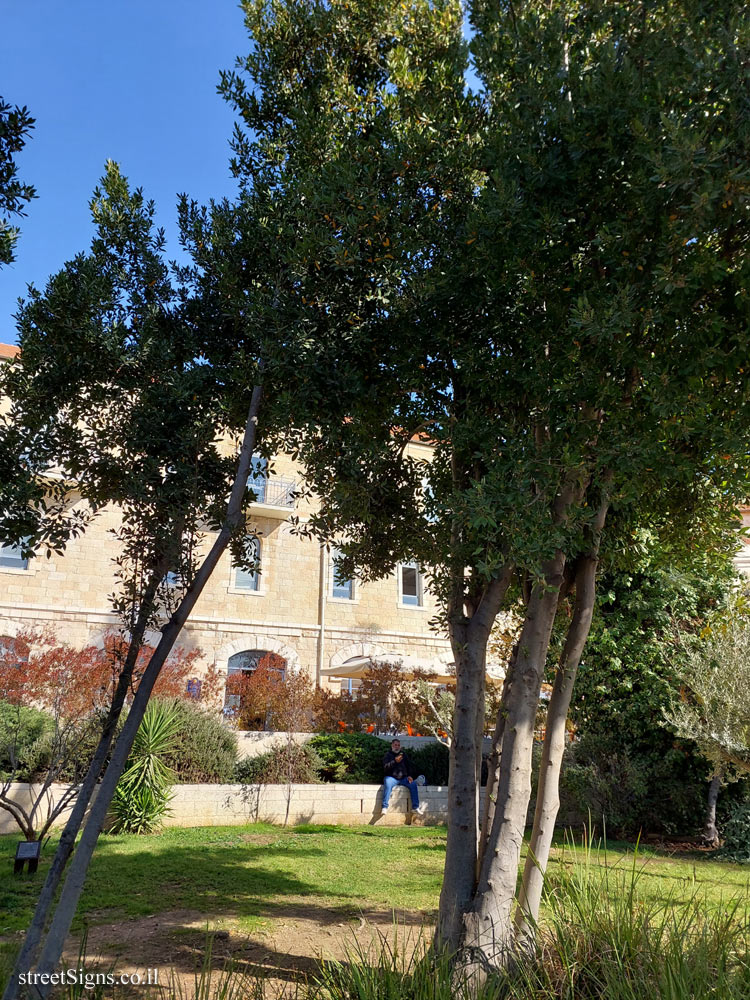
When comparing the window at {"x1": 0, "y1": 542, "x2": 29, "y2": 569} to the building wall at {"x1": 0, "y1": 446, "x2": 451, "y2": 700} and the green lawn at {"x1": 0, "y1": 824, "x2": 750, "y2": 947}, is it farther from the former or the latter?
the green lawn at {"x1": 0, "y1": 824, "x2": 750, "y2": 947}

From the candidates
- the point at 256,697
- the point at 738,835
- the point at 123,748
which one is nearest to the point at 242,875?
the point at 123,748

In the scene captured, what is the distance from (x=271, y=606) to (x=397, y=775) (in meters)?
10.2

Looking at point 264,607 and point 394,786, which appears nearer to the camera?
point 394,786

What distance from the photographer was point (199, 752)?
13016 mm

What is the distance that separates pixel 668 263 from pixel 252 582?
20.4 metres

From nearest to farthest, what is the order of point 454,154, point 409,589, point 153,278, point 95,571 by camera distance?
point 454,154 < point 153,278 < point 95,571 < point 409,589

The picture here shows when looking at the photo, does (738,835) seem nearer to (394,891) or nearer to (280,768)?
(394,891)

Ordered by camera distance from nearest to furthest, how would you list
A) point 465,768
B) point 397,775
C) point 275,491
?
point 465,768, point 397,775, point 275,491

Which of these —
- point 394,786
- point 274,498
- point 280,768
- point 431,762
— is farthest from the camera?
point 274,498

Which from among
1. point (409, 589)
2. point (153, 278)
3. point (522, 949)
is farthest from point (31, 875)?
point (409, 589)

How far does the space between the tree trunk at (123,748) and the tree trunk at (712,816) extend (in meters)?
Result: 10.5

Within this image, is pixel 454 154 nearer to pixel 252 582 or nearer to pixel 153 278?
pixel 153 278


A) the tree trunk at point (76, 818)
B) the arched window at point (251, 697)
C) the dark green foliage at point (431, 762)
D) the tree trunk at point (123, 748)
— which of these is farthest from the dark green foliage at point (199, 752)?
the tree trunk at point (123, 748)

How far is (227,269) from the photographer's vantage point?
5.91m
